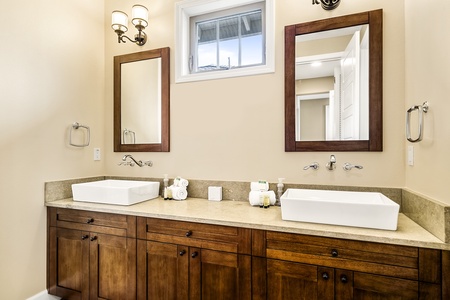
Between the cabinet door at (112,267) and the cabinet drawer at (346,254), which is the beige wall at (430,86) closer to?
the cabinet drawer at (346,254)

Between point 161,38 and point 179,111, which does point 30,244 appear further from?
point 161,38

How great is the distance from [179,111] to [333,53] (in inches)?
53.5

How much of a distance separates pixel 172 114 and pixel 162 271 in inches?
51.9

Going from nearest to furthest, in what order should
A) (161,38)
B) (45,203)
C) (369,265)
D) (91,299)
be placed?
Answer: (369,265) < (91,299) < (45,203) < (161,38)

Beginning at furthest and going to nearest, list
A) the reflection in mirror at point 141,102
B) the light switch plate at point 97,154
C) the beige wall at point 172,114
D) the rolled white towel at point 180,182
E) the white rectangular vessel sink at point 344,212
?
the light switch plate at point 97,154, the reflection in mirror at point 141,102, the rolled white towel at point 180,182, the beige wall at point 172,114, the white rectangular vessel sink at point 344,212

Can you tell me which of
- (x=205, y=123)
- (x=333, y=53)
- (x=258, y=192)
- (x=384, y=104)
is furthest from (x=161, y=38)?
(x=384, y=104)

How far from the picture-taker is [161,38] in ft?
7.75

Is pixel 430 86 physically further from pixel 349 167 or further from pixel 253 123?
pixel 253 123

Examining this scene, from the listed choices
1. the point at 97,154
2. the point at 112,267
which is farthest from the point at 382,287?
the point at 97,154

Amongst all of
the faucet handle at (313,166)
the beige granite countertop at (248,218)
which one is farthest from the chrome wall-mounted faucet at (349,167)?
the beige granite countertop at (248,218)

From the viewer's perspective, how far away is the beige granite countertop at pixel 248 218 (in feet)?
3.92

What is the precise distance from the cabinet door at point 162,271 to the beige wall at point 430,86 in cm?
146

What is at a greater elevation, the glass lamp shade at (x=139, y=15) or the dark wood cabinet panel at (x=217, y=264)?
the glass lamp shade at (x=139, y=15)

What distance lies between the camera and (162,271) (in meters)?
1.64
